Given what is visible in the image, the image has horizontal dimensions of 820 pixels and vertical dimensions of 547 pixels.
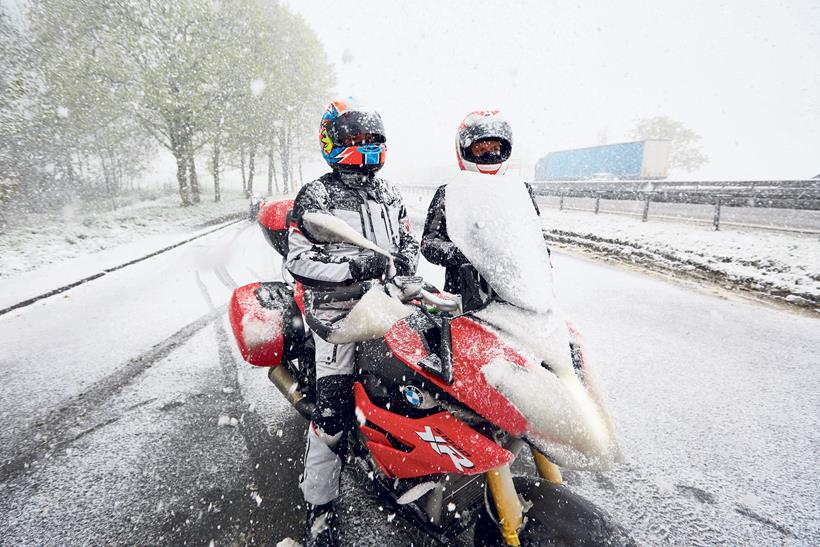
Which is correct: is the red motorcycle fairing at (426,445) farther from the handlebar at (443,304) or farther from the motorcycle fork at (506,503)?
the handlebar at (443,304)

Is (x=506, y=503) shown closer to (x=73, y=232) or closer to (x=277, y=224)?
(x=277, y=224)

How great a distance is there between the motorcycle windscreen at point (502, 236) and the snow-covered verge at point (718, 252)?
6545mm

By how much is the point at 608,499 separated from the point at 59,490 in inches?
129

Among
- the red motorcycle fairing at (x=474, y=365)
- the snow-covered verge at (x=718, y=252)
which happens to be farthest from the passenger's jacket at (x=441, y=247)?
the snow-covered verge at (x=718, y=252)

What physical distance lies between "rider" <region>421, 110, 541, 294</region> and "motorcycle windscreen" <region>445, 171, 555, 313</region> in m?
0.51

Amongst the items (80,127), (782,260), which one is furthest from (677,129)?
(80,127)


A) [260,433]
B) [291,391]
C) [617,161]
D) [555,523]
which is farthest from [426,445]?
[617,161]

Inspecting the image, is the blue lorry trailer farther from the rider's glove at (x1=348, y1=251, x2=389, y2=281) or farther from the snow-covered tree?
the rider's glove at (x1=348, y1=251, x2=389, y2=281)

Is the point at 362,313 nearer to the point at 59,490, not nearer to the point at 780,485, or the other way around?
the point at 59,490

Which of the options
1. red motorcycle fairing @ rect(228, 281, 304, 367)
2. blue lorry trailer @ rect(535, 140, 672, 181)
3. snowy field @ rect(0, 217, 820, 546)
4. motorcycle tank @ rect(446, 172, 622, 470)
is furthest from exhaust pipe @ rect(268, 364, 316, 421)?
blue lorry trailer @ rect(535, 140, 672, 181)

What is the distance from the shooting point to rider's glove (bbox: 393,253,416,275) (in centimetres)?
206

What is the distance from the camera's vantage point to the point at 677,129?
4884cm

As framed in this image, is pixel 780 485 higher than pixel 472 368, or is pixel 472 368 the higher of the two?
pixel 472 368

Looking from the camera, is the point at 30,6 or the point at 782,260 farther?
the point at 30,6
